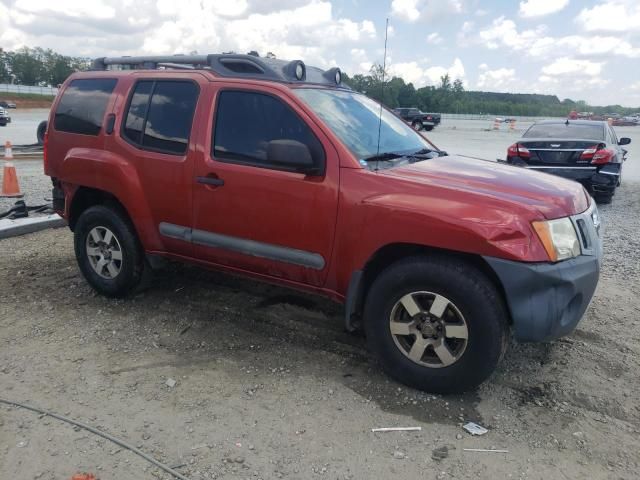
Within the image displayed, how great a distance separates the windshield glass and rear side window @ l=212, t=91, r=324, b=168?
184mm

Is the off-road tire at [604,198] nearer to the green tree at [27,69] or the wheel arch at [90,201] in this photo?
the wheel arch at [90,201]

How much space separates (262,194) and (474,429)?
197 cm

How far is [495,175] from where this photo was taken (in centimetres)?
357

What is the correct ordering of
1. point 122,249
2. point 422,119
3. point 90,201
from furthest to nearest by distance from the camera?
Result: point 422,119 < point 90,201 < point 122,249

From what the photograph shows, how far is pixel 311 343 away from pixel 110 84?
2.76 metres

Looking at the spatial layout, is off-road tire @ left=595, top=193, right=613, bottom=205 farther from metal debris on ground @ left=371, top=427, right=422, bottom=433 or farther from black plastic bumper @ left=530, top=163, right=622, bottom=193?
metal debris on ground @ left=371, top=427, right=422, bottom=433

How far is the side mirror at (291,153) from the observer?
3391 millimetres

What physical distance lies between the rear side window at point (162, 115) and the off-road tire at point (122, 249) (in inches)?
27.3

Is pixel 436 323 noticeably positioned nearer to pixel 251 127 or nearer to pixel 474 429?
pixel 474 429

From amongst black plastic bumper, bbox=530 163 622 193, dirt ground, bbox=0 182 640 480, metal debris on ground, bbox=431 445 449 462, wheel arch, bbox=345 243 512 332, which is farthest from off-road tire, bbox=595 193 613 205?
metal debris on ground, bbox=431 445 449 462

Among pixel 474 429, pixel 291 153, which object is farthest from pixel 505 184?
pixel 474 429

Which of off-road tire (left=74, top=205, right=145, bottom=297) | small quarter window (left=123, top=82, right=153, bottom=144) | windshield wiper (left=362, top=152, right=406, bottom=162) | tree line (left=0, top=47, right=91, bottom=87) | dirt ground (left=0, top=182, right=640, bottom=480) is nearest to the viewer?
dirt ground (left=0, top=182, right=640, bottom=480)

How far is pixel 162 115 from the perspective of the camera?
4191 millimetres

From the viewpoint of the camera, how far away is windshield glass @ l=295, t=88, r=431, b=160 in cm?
365
